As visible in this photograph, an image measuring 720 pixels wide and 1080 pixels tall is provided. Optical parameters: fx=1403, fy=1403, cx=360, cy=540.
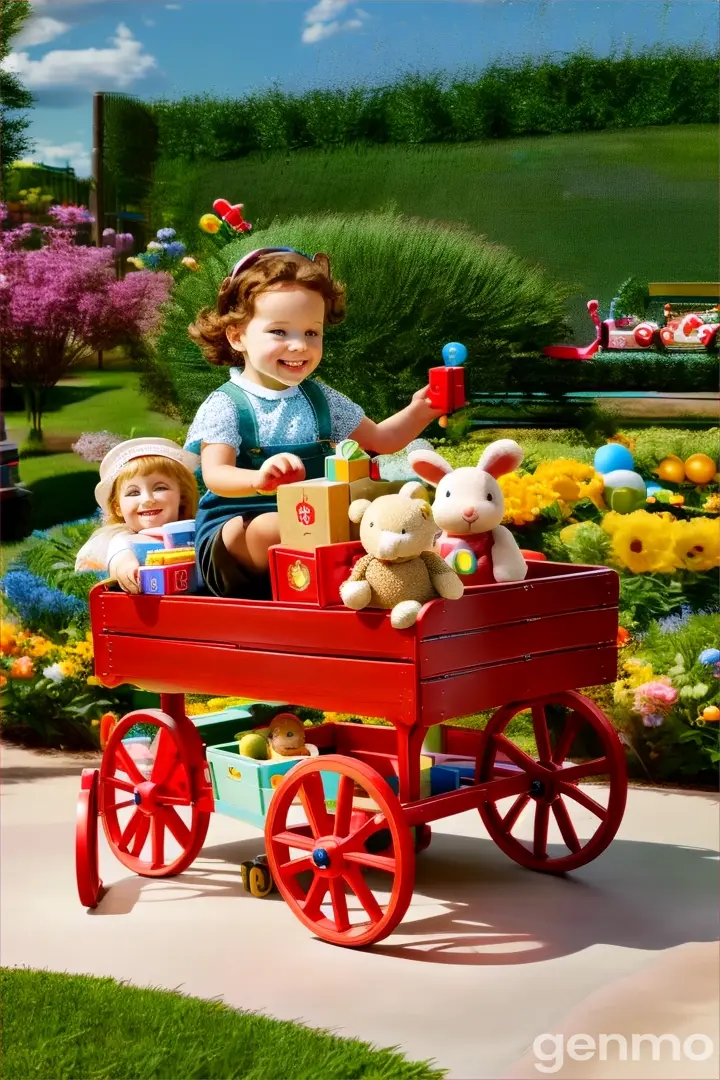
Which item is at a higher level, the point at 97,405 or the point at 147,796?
the point at 97,405

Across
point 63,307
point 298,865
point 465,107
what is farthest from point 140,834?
point 465,107

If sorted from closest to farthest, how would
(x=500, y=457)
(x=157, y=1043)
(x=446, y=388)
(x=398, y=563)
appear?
(x=157, y=1043), (x=398, y=563), (x=500, y=457), (x=446, y=388)

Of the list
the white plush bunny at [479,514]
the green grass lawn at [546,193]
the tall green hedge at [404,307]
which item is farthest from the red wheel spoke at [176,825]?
the green grass lawn at [546,193]

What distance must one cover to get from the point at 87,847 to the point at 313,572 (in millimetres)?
983

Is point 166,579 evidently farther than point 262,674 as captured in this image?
Yes

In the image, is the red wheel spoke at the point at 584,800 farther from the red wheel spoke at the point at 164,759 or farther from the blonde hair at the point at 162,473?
the blonde hair at the point at 162,473

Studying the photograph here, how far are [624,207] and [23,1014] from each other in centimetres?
431

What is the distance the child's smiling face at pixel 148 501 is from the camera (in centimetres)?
383

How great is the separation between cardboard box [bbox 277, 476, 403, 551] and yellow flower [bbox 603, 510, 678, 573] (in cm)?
179

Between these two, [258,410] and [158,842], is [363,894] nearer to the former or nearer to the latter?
[158,842]

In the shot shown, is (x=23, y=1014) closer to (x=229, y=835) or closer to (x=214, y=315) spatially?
(x=229, y=835)

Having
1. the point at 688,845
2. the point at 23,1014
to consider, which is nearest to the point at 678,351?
the point at 688,845

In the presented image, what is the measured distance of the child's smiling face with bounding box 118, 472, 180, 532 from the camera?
12.6 ft

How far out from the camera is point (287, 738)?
366 cm
